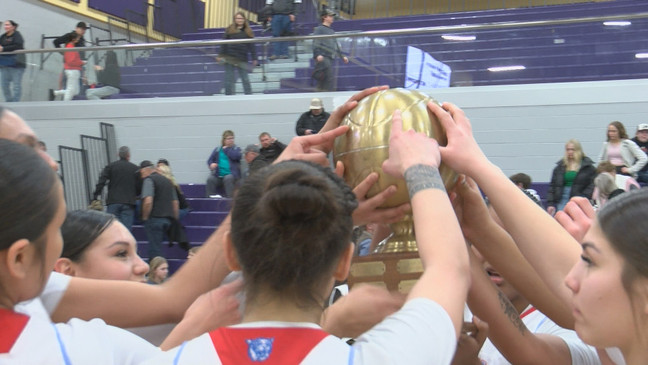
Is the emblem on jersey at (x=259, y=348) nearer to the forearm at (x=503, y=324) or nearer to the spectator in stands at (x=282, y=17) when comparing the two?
the forearm at (x=503, y=324)

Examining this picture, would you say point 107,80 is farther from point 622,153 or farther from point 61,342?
point 61,342

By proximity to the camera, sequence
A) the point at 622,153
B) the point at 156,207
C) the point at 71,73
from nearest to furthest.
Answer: the point at 622,153 < the point at 156,207 < the point at 71,73

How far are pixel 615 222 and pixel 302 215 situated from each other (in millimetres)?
597

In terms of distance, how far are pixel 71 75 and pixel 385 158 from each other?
36.7 feet

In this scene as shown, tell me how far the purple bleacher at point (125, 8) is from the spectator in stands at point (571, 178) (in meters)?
12.3

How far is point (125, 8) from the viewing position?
18078 mm

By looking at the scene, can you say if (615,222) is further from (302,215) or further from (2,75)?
(2,75)

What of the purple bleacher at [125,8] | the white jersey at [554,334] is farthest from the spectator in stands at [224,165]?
the white jersey at [554,334]

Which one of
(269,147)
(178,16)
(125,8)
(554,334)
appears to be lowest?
(269,147)

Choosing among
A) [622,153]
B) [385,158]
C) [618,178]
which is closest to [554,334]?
[385,158]

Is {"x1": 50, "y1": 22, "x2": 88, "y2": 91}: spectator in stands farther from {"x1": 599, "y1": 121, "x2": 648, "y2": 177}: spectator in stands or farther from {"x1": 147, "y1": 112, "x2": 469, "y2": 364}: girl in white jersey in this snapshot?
{"x1": 147, "y1": 112, "x2": 469, "y2": 364}: girl in white jersey

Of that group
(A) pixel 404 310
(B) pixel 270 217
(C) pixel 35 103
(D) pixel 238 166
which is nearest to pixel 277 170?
(B) pixel 270 217

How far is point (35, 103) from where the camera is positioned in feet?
40.3

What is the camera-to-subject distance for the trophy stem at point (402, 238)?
1.73m
